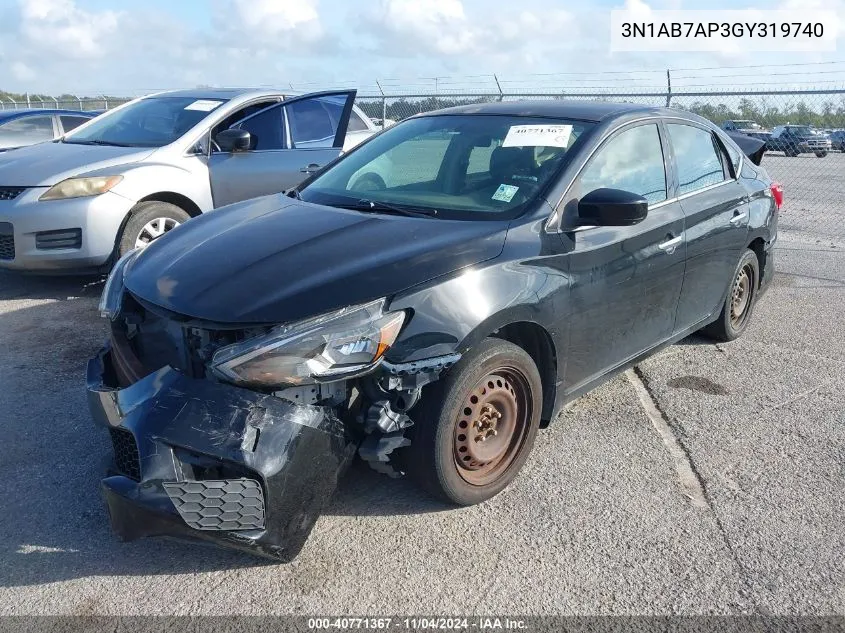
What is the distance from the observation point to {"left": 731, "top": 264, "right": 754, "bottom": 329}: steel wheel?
5090mm

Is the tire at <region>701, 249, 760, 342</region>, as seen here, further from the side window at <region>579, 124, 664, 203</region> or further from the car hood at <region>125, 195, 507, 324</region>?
the car hood at <region>125, 195, 507, 324</region>

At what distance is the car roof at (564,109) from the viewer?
12.5 ft

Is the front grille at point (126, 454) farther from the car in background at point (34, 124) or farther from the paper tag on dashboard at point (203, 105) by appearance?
the car in background at point (34, 124)

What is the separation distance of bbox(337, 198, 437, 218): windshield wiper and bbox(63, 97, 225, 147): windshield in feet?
11.1

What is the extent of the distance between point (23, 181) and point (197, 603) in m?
4.37

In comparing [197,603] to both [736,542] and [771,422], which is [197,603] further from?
[771,422]

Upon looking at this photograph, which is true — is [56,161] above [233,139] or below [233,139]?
below

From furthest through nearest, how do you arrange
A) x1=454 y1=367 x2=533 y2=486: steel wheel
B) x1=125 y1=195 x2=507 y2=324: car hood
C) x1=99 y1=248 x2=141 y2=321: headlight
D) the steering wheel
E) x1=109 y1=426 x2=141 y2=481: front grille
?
the steering wheel
x1=99 y1=248 x2=141 y2=321: headlight
x1=454 y1=367 x2=533 y2=486: steel wheel
x1=125 y1=195 x2=507 y2=324: car hood
x1=109 y1=426 x2=141 y2=481: front grille

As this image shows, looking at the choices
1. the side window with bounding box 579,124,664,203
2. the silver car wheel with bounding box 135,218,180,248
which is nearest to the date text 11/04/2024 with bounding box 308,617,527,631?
the side window with bounding box 579,124,664,203

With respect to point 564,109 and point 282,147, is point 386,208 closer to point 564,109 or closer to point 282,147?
point 564,109

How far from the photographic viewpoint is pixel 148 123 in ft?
21.8

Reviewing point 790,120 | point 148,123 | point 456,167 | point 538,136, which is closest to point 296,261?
point 456,167

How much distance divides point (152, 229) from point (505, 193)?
12.0 feet

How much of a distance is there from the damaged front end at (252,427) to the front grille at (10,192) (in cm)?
363
